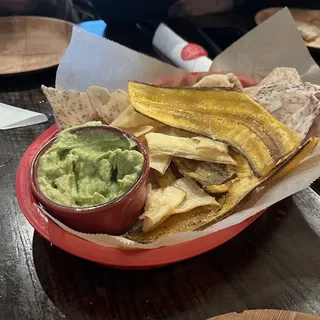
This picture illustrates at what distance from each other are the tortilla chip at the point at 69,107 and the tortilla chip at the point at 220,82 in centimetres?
26

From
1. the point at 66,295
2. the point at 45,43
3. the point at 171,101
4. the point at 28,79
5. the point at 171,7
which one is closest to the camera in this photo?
the point at 66,295

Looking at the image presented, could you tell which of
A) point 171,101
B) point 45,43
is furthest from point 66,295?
point 45,43

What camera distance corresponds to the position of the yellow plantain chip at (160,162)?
1.04 metres

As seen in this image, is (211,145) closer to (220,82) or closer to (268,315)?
(220,82)

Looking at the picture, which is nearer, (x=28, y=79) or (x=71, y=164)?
(x=71, y=164)

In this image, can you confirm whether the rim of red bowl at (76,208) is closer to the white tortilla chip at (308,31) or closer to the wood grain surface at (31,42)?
the wood grain surface at (31,42)

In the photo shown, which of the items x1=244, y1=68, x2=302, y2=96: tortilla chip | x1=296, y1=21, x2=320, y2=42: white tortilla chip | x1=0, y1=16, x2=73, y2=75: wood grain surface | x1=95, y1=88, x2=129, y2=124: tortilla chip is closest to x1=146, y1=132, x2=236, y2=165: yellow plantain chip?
x1=95, y1=88, x2=129, y2=124: tortilla chip

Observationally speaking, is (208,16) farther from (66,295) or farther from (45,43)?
(66,295)

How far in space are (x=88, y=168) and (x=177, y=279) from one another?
26 centimetres

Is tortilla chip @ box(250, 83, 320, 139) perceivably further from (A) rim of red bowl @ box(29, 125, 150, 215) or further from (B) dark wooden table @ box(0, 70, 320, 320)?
(A) rim of red bowl @ box(29, 125, 150, 215)

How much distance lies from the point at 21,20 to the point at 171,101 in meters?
0.85

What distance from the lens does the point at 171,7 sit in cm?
202

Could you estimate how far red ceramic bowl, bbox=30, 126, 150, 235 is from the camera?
0.89m

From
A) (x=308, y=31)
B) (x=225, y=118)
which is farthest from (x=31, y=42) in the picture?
(x=308, y=31)
